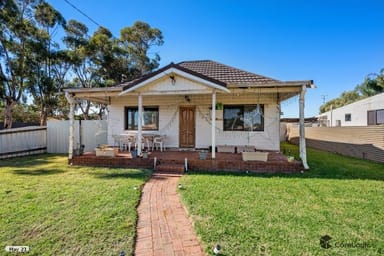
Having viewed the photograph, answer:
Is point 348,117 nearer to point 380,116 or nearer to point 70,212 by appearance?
point 380,116

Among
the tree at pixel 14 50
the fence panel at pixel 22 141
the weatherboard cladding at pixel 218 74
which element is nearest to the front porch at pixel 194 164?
the weatherboard cladding at pixel 218 74

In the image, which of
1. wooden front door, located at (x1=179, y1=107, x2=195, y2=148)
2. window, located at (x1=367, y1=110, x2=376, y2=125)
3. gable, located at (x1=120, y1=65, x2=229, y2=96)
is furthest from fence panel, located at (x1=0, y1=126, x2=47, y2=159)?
window, located at (x1=367, y1=110, x2=376, y2=125)

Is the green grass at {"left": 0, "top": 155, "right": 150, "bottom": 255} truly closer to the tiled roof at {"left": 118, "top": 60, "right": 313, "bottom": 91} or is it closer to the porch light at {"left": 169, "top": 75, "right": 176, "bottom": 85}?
the porch light at {"left": 169, "top": 75, "right": 176, "bottom": 85}

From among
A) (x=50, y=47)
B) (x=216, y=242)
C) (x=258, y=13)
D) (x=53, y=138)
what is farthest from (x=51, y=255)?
(x=50, y=47)

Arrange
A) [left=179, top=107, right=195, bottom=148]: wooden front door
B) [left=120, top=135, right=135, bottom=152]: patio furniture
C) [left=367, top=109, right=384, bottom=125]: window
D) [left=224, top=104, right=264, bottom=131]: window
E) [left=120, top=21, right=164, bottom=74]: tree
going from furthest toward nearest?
[left=120, top=21, right=164, bottom=74]: tree → [left=367, top=109, right=384, bottom=125]: window → [left=179, top=107, right=195, bottom=148]: wooden front door → [left=120, top=135, right=135, bottom=152]: patio furniture → [left=224, top=104, right=264, bottom=131]: window

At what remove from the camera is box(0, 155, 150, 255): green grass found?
121 inches

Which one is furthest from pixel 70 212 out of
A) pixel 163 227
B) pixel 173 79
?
pixel 173 79

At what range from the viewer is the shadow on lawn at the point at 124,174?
22.1ft

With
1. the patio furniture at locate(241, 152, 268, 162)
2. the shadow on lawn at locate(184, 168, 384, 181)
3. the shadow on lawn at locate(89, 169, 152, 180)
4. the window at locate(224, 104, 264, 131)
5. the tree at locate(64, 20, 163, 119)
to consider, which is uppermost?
the tree at locate(64, 20, 163, 119)

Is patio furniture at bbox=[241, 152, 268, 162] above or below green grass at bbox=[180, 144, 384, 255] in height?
above

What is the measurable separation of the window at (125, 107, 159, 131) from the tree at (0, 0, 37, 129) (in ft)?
30.0

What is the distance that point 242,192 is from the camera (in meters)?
5.26

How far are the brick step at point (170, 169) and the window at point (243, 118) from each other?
12.5ft

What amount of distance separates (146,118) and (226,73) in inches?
176
